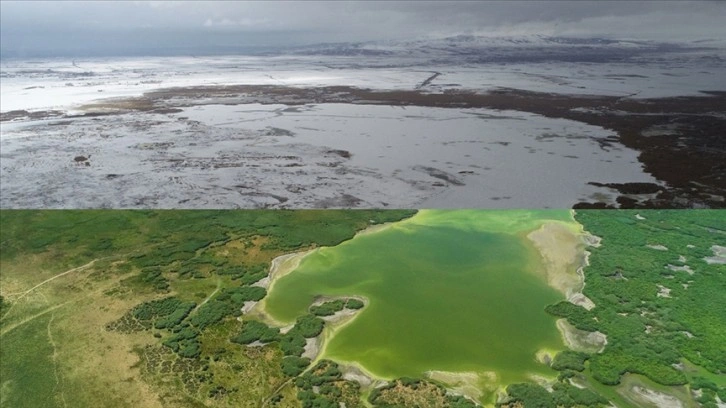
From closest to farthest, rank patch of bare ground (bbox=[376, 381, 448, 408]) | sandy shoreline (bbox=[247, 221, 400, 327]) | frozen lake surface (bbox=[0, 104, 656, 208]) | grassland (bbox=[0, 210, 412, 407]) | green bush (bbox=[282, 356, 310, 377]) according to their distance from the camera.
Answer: patch of bare ground (bbox=[376, 381, 448, 408]) → grassland (bbox=[0, 210, 412, 407]) → green bush (bbox=[282, 356, 310, 377]) → sandy shoreline (bbox=[247, 221, 400, 327]) → frozen lake surface (bbox=[0, 104, 656, 208])

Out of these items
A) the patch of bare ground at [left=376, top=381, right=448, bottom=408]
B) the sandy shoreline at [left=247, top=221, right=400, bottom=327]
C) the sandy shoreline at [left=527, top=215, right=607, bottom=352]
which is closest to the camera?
the patch of bare ground at [left=376, top=381, right=448, bottom=408]

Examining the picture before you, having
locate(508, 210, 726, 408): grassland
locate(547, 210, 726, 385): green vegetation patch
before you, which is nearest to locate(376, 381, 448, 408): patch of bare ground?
locate(508, 210, 726, 408): grassland

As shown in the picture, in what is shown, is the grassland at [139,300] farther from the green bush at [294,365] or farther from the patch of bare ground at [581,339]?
the patch of bare ground at [581,339]

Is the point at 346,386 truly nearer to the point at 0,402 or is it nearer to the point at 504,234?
the point at 0,402

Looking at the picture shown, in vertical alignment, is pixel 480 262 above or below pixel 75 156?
below

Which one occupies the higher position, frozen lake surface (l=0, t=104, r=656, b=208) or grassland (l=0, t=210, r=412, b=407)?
frozen lake surface (l=0, t=104, r=656, b=208)

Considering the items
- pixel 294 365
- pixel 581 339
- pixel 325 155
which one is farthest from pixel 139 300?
pixel 581 339

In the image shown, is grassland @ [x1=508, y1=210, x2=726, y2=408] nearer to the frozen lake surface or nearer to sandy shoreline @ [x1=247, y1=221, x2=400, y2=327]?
the frozen lake surface

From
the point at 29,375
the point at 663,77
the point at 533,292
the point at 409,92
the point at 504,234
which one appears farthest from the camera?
the point at 409,92

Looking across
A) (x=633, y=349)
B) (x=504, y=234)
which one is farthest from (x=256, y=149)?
(x=633, y=349)
